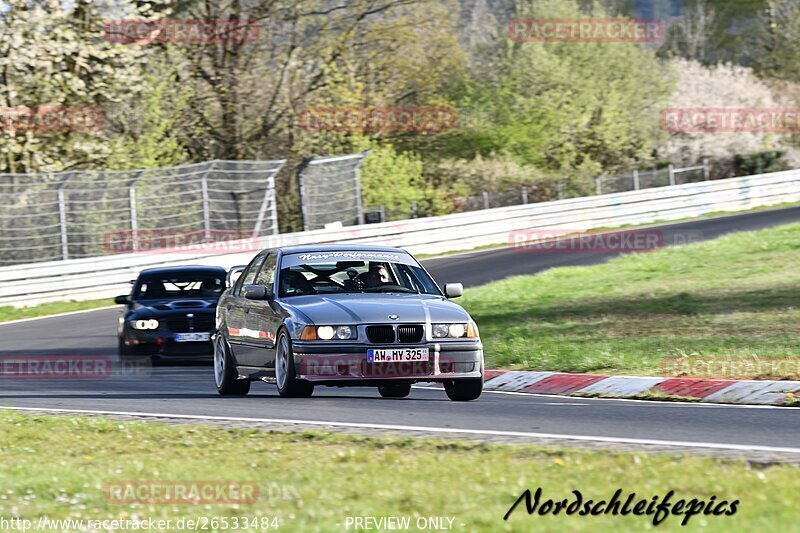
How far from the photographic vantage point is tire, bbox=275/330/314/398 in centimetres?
1194

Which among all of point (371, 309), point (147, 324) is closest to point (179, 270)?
point (147, 324)

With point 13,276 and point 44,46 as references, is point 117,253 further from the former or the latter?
point 44,46

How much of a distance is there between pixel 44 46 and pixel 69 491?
29738 mm

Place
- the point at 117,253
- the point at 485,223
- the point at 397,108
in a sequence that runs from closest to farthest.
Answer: the point at 117,253, the point at 485,223, the point at 397,108

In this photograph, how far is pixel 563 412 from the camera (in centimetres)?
1122

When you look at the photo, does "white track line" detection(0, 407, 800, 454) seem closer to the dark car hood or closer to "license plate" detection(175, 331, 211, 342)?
"license plate" detection(175, 331, 211, 342)

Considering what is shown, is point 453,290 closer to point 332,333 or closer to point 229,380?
point 332,333

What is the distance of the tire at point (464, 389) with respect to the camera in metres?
12.4

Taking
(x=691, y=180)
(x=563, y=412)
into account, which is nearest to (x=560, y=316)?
(x=563, y=412)
